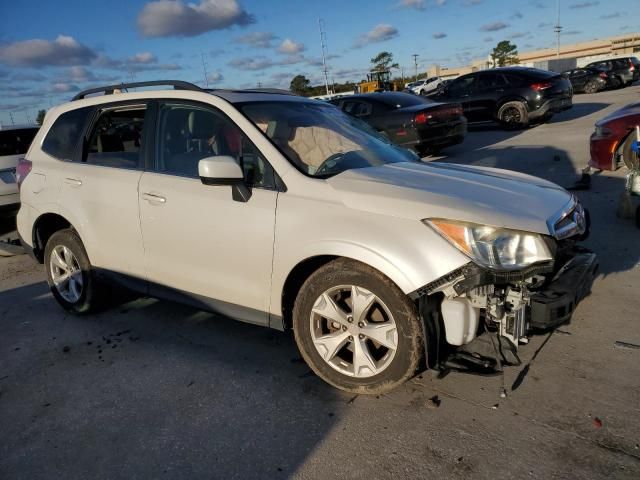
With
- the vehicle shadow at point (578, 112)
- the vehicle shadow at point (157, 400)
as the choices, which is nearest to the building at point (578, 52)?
the vehicle shadow at point (578, 112)

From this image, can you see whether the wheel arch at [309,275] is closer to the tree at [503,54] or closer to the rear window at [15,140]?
the rear window at [15,140]

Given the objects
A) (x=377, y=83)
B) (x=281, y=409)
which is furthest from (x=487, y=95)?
(x=377, y=83)

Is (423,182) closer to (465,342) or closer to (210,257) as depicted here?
(465,342)

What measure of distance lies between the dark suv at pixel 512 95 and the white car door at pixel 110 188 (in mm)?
12090

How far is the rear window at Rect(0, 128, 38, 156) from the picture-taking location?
811 cm

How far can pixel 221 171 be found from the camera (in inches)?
125

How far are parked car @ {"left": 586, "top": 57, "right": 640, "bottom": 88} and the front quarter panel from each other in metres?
29.2

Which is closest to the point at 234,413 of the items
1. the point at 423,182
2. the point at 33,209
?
the point at 423,182

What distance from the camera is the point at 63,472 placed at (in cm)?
261

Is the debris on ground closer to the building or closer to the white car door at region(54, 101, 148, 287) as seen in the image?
the white car door at region(54, 101, 148, 287)

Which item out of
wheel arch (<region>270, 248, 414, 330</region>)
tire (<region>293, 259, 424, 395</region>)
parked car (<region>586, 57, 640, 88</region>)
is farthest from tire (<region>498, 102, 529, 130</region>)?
parked car (<region>586, 57, 640, 88</region>)

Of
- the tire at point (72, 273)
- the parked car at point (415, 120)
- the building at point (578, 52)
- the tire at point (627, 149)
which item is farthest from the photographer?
the building at point (578, 52)

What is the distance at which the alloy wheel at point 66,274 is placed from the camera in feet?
15.1

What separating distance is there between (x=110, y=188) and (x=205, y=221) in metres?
1.11
